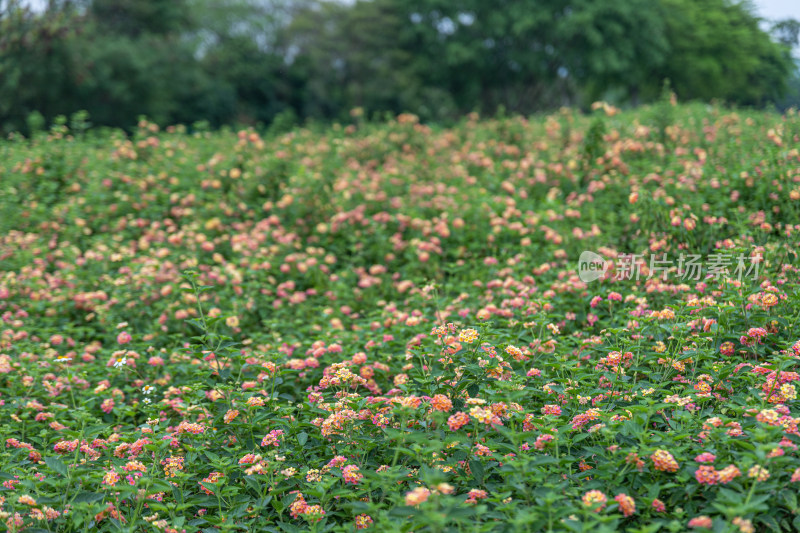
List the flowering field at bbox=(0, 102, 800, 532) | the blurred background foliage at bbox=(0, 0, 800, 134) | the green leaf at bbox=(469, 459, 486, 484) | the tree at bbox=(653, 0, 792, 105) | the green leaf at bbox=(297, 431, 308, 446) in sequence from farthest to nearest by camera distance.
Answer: the tree at bbox=(653, 0, 792, 105)
the blurred background foliage at bbox=(0, 0, 800, 134)
the green leaf at bbox=(297, 431, 308, 446)
the green leaf at bbox=(469, 459, 486, 484)
the flowering field at bbox=(0, 102, 800, 532)

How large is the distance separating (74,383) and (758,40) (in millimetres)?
26071

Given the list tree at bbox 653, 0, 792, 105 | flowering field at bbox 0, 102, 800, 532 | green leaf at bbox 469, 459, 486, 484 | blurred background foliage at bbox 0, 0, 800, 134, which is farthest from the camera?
tree at bbox 653, 0, 792, 105

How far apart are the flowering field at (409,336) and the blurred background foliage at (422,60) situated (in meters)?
12.4

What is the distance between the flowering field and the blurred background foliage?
1244cm

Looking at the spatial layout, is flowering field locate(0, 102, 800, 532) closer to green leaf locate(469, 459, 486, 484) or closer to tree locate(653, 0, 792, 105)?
green leaf locate(469, 459, 486, 484)

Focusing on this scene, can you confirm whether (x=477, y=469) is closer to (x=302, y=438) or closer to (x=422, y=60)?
(x=302, y=438)

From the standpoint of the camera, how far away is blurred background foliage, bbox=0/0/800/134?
19.8 m

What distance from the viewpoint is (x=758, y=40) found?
74.3 feet

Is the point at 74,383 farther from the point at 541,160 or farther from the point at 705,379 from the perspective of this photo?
the point at 541,160

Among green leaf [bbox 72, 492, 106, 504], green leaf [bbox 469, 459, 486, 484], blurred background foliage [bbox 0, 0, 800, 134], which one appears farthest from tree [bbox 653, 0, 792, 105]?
green leaf [bbox 72, 492, 106, 504]

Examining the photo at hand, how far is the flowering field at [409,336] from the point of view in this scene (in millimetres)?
2316

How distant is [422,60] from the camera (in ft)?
75.9

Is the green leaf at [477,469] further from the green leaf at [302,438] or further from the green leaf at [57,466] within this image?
the green leaf at [57,466]

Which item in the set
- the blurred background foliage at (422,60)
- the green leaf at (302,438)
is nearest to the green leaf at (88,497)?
the green leaf at (302,438)
